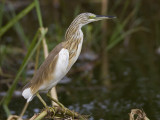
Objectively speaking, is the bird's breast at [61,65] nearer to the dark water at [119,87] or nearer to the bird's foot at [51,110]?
the bird's foot at [51,110]

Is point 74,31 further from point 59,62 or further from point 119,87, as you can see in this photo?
point 119,87

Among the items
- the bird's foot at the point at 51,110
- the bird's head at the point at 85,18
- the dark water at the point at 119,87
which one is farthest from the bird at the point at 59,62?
the dark water at the point at 119,87

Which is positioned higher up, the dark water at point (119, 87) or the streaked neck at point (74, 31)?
the dark water at point (119, 87)

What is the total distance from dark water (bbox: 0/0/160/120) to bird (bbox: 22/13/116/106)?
169 cm

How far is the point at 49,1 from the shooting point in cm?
1041

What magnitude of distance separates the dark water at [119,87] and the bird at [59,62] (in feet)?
5.55

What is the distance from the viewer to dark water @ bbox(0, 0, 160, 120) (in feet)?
17.1

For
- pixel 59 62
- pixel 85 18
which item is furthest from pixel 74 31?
pixel 59 62

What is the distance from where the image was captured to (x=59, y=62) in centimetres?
322

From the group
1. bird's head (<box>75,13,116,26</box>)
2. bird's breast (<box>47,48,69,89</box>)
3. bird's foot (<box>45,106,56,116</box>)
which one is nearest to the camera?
bird's foot (<box>45,106,56,116</box>)

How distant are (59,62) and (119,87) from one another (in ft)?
9.31

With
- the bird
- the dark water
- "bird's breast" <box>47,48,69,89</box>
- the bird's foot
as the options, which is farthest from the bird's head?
the dark water

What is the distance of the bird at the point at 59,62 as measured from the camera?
3.24 m

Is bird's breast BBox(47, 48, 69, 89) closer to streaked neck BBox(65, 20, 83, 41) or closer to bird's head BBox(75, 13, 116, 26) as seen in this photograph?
streaked neck BBox(65, 20, 83, 41)
